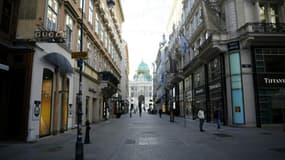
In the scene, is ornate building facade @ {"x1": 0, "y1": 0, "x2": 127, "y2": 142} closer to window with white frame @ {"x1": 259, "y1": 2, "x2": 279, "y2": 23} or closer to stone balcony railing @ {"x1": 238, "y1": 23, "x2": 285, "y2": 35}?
stone balcony railing @ {"x1": 238, "y1": 23, "x2": 285, "y2": 35}

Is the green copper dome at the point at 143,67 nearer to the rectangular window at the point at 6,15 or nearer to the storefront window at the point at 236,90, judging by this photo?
the storefront window at the point at 236,90

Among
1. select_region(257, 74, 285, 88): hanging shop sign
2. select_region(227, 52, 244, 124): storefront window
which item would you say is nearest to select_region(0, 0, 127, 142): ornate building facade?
select_region(227, 52, 244, 124): storefront window

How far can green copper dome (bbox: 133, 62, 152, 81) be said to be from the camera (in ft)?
443

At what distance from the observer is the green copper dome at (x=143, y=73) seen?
135125 mm

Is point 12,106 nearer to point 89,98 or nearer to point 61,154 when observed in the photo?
point 61,154

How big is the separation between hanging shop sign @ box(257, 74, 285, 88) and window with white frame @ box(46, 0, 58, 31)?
1802 cm

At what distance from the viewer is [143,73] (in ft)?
456

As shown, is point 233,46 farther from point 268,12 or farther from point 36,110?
point 36,110

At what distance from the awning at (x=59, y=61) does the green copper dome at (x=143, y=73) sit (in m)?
120

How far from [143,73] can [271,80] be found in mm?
120127

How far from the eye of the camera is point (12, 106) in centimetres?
1143

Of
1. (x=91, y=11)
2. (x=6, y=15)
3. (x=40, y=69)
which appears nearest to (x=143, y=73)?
(x=91, y=11)

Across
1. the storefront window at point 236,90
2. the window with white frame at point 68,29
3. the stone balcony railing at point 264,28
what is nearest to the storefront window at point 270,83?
the storefront window at point 236,90

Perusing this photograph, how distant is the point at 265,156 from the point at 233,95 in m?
12.9
